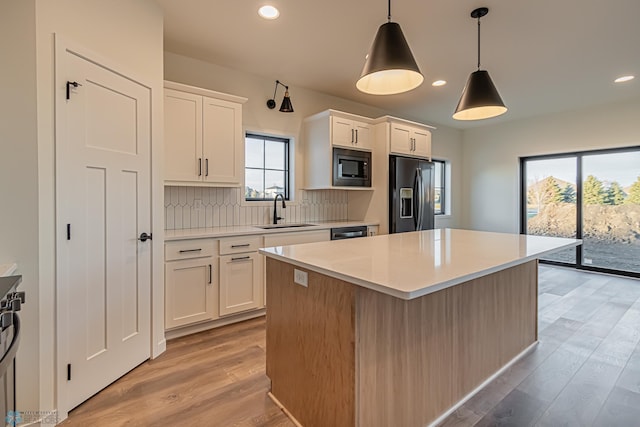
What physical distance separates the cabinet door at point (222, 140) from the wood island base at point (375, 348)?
62.7 inches

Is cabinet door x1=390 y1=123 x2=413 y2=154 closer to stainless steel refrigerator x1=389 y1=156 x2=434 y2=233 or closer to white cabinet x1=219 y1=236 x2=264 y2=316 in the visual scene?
stainless steel refrigerator x1=389 y1=156 x2=434 y2=233

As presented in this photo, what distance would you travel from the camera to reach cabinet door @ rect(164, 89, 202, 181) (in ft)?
9.40

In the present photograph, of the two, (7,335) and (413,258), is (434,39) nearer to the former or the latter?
(413,258)

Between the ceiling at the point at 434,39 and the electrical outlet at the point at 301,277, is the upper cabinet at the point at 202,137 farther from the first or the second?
the electrical outlet at the point at 301,277

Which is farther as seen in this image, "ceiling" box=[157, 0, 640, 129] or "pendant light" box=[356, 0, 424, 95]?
"ceiling" box=[157, 0, 640, 129]

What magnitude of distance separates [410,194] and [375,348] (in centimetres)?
324

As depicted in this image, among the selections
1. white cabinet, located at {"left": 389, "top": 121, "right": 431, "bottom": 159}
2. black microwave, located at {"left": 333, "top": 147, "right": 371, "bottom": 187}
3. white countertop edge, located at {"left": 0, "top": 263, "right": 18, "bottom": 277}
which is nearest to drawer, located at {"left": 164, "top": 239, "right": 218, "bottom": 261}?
white countertop edge, located at {"left": 0, "top": 263, "right": 18, "bottom": 277}

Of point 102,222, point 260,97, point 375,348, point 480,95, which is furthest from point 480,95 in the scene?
point 102,222

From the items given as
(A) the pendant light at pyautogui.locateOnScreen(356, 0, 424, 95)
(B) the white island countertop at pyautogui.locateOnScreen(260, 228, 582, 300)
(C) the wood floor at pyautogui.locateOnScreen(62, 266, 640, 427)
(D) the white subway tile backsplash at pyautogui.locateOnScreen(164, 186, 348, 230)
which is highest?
(A) the pendant light at pyautogui.locateOnScreen(356, 0, 424, 95)

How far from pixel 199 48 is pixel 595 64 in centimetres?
415

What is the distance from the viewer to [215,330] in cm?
298

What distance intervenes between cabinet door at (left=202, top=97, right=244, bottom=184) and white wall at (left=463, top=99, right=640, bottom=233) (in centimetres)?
502

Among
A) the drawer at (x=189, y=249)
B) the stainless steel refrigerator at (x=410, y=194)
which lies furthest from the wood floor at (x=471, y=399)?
the stainless steel refrigerator at (x=410, y=194)

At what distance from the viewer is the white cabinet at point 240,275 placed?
296cm
